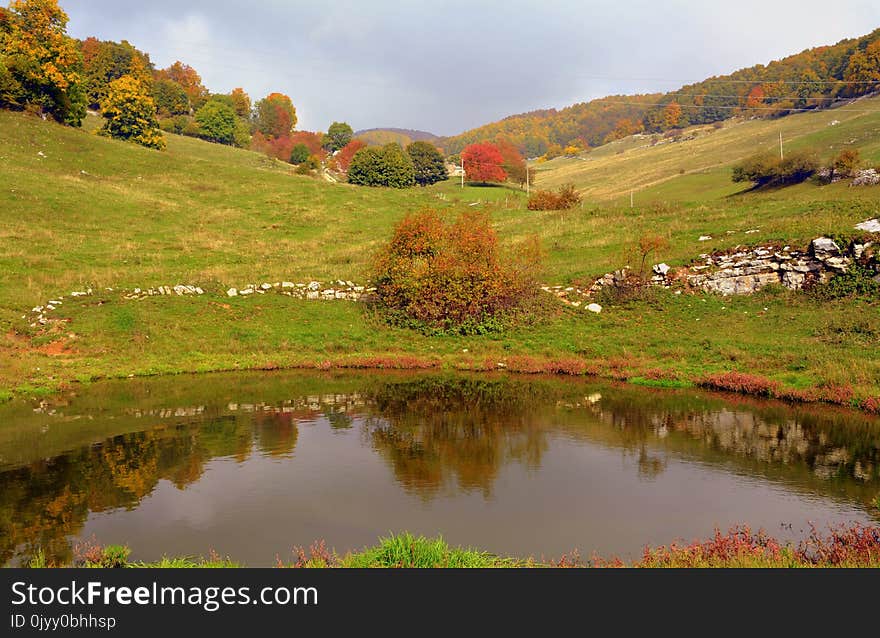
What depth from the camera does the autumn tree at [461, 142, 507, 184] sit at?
112500 mm

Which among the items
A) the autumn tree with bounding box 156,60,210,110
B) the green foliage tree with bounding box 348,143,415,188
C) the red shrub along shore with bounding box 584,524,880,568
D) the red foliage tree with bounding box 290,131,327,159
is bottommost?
the red shrub along shore with bounding box 584,524,880,568

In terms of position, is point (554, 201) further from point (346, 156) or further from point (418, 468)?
point (346, 156)

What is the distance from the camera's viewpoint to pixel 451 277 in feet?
116

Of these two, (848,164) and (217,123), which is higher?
(217,123)

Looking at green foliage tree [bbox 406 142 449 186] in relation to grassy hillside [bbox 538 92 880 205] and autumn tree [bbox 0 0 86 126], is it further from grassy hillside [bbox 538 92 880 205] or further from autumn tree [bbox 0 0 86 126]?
autumn tree [bbox 0 0 86 126]

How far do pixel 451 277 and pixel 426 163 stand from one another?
298 feet

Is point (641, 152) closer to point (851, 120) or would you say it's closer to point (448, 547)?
point (851, 120)

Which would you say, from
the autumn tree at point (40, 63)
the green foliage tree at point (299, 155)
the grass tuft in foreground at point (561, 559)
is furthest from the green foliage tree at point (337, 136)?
the grass tuft in foreground at point (561, 559)

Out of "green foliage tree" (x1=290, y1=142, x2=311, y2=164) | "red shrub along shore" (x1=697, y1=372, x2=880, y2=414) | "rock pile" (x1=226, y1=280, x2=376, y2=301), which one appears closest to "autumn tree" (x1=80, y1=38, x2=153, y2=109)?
"green foliage tree" (x1=290, y1=142, x2=311, y2=164)

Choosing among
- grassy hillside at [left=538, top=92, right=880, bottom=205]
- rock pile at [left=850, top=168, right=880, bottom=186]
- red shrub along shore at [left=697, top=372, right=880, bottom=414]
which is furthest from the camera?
grassy hillside at [left=538, top=92, right=880, bottom=205]

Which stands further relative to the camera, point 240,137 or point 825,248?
point 240,137

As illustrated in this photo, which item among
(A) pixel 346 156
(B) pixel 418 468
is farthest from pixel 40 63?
(B) pixel 418 468

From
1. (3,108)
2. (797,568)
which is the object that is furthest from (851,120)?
(3,108)

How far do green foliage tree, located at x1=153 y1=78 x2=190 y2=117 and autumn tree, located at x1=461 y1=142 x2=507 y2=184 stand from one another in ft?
261
